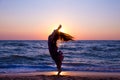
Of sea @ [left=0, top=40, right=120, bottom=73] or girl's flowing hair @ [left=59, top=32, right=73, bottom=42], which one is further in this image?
sea @ [left=0, top=40, right=120, bottom=73]

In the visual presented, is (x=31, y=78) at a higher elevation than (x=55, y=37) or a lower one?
lower

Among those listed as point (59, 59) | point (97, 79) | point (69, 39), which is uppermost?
point (69, 39)

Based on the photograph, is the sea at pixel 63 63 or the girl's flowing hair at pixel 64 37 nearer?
the girl's flowing hair at pixel 64 37

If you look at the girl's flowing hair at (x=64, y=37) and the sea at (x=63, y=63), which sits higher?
the girl's flowing hair at (x=64, y=37)

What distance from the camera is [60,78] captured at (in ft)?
44.9

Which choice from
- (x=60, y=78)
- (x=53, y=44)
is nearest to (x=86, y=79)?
(x=60, y=78)

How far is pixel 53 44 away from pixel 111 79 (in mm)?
4291

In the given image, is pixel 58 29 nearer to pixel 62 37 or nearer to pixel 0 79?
pixel 62 37

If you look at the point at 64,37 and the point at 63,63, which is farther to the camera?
the point at 63,63

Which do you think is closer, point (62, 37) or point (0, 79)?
point (62, 37)

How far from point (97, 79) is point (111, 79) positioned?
2.25ft

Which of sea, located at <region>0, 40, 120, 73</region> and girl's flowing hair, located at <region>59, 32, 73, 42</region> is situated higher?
girl's flowing hair, located at <region>59, 32, 73, 42</region>

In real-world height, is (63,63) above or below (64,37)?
below

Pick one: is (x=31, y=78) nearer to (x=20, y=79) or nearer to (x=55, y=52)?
(x=20, y=79)
